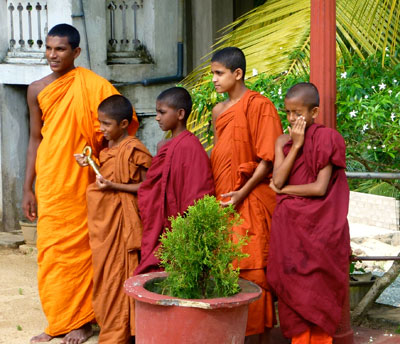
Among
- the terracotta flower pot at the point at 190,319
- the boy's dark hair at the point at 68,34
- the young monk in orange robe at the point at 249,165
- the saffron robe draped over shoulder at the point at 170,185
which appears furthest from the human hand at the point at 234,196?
the boy's dark hair at the point at 68,34

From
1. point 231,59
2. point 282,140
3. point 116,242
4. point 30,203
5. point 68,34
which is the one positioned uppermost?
point 68,34

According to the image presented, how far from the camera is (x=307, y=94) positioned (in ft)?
17.1

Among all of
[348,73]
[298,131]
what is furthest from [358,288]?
[298,131]

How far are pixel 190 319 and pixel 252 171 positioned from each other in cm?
124

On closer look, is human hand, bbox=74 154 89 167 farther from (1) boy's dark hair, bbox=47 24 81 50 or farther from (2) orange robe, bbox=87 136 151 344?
(1) boy's dark hair, bbox=47 24 81 50

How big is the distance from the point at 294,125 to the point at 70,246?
1.95 metres

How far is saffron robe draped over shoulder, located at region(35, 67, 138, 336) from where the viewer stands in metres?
6.22

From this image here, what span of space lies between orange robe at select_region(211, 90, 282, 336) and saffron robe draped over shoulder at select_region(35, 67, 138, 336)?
96 cm

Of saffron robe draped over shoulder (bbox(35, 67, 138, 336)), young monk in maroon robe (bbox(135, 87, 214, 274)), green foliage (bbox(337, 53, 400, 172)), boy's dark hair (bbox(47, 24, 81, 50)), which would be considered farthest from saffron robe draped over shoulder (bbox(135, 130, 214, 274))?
boy's dark hair (bbox(47, 24, 81, 50))

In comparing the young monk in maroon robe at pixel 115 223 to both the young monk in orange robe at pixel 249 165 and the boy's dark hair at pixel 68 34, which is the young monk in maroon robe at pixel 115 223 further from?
the young monk in orange robe at pixel 249 165

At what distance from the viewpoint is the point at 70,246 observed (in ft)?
20.4

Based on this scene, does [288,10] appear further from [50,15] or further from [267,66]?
[50,15]

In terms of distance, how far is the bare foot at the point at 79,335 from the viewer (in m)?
6.14

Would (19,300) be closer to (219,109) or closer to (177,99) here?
(177,99)
